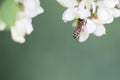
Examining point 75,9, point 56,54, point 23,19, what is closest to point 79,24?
point 75,9

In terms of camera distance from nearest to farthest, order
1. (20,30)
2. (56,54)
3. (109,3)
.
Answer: (20,30) → (109,3) → (56,54)

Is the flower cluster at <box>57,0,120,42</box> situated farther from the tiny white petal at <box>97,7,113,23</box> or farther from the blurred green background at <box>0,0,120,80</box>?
the blurred green background at <box>0,0,120,80</box>

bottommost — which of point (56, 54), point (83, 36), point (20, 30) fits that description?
point (56, 54)

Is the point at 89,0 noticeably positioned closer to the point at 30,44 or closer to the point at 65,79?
the point at 30,44

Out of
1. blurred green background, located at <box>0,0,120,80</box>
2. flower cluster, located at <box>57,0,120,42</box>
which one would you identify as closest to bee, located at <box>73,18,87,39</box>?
flower cluster, located at <box>57,0,120,42</box>

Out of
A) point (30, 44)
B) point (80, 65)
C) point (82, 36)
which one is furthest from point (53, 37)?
point (82, 36)

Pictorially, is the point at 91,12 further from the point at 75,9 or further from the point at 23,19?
the point at 23,19

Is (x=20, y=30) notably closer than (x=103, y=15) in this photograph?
Yes
